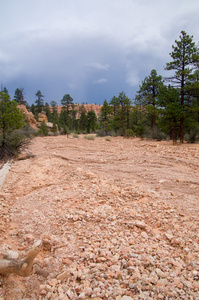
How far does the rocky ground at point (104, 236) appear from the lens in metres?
1.61

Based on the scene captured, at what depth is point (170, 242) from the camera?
2.36m

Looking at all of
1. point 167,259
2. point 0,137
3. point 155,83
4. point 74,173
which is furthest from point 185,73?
point 167,259

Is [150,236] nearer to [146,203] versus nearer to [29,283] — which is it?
[146,203]

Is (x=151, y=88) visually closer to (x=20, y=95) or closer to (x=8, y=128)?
(x=8, y=128)

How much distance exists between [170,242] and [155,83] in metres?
19.9

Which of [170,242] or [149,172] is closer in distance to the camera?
[170,242]

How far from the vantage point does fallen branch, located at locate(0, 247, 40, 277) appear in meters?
1.71

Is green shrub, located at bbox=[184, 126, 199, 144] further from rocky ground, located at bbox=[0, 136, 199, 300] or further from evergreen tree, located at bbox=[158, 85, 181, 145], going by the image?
rocky ground, located at bbox=[0, 136, 199, 300]

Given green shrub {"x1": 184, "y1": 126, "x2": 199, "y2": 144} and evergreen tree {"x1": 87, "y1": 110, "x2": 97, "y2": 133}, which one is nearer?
green shrub {"x1": 184, "y1": 126, "x2": 199, "y2": 144}

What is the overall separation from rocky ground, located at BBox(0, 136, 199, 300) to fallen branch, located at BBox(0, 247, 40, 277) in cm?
5

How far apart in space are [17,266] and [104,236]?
42.7 inches

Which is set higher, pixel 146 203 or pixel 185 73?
pixel 185 73

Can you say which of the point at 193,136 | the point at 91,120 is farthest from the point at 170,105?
the point at 91,120

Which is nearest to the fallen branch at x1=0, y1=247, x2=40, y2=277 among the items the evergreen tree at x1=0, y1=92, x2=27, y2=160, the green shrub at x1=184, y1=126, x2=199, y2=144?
the evergreen tree at x1=0, y1=92, x2=27, y2=160
